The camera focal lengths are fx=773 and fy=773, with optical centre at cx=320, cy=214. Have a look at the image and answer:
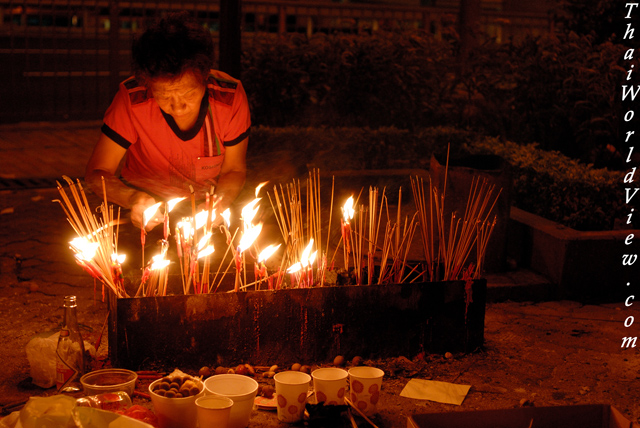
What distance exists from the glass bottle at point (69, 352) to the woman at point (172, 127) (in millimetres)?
687

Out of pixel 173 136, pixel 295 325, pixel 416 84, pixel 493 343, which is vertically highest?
pixel 416 84

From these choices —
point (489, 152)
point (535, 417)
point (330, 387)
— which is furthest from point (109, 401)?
point (489, 152)

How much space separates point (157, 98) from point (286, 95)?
162 inches

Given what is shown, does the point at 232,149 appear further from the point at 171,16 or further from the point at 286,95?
the point at 286,95

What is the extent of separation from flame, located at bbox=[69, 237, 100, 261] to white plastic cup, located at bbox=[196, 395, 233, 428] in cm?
106

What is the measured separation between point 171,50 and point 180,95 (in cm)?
27

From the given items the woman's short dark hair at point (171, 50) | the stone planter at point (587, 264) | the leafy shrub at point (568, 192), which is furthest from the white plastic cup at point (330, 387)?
the leafy shrub at point (568, 192)

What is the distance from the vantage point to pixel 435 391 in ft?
12.6

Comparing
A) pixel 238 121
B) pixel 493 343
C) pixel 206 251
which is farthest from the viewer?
pixel 238 121

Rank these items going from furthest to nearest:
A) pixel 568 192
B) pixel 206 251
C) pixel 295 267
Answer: pixel 568 192 < pixel 295 267 < pixel 206 251

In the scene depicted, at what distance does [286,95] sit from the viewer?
830cm

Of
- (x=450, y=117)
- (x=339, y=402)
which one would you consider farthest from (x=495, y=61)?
(x=339, y=402)

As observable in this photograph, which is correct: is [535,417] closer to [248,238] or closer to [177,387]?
[177,387]

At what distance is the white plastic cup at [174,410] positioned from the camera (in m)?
3.22
